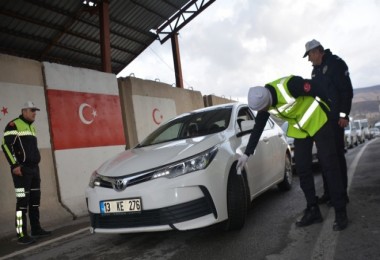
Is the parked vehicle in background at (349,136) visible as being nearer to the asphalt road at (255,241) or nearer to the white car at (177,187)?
the asphalt road at (255,241)

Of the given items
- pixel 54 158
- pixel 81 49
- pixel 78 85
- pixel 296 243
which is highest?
pixel 81 49

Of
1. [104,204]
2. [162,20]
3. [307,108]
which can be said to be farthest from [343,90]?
[162,20]

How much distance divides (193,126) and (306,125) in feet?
4.82

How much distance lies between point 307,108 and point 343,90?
3.67 ft

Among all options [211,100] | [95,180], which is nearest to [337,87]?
[95,180]

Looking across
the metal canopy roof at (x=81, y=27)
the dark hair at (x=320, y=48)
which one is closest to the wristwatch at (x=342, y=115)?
the dark hair at (x=320, y=48)

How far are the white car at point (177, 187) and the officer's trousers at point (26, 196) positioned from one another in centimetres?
162

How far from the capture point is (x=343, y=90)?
15.3 ft

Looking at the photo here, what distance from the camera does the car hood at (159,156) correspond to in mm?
3596

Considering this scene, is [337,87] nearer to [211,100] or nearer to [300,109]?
[300,109]

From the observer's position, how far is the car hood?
360 cm

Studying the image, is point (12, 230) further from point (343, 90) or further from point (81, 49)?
point (81, 49)

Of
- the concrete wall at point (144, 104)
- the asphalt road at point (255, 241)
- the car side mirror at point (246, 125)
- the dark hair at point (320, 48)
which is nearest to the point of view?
the asphalt road at point (255, 241)

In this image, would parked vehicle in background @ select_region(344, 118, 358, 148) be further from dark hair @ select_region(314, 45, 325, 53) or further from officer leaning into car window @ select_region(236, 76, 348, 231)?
officer leaning into car window @ select_region(236, 76, 348, 231)
